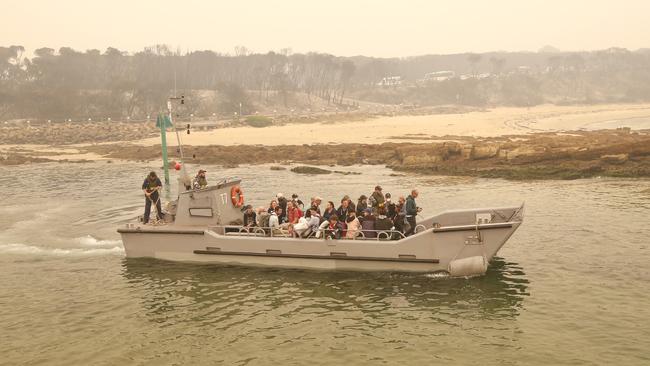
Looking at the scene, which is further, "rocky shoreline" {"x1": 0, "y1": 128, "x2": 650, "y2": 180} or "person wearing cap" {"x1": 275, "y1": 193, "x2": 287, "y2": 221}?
"rocky shoreline" {"x1": 0, "y1": 128, "x2": 650, "y2": 180}

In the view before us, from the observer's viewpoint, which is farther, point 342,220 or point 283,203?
point 283,203

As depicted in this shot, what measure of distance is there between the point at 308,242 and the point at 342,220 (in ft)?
5.00

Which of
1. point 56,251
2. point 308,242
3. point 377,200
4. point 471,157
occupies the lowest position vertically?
point 56,251

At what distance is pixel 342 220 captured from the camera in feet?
63.4

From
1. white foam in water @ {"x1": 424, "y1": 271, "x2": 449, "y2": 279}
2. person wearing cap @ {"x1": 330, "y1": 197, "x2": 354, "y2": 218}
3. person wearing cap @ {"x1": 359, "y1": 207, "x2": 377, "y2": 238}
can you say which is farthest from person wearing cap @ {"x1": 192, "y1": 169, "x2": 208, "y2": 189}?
white foam in water @ {"x1": 424, "y1": 271, "x2": 449, "y2": 279}

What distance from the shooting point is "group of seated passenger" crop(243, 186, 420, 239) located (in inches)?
719

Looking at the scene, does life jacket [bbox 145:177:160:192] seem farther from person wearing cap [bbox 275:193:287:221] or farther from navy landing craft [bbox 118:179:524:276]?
person wearing cap [bbox 275:193:287:221]

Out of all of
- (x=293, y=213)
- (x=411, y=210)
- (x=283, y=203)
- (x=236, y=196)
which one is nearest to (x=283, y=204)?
(x=283, y=203)

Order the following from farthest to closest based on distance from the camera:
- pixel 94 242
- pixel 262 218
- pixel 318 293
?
1. pixel 94 242
2. pixel 262 218
3. pixel 318 293

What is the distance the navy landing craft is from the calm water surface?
43 cm

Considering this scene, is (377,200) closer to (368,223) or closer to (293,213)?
(368,223)

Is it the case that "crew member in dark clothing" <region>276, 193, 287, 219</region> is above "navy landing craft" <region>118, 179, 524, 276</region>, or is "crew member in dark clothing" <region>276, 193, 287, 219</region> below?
above

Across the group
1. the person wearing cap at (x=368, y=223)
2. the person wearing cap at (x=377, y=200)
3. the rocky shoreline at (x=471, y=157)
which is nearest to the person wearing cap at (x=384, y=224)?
the person wearing cap at (x=368, y=223)

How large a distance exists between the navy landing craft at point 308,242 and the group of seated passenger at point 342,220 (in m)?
0.23
